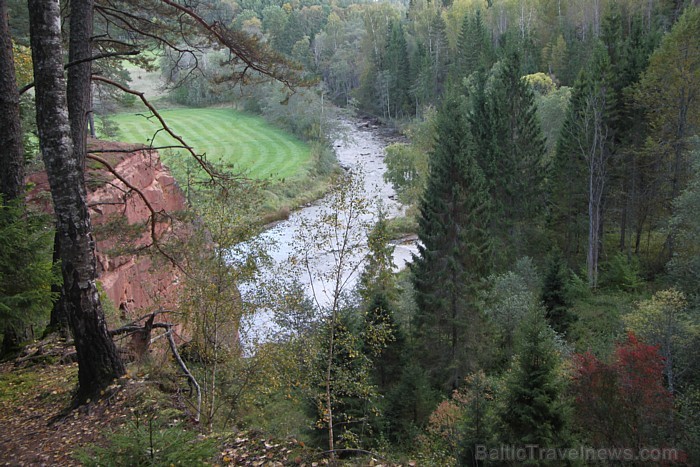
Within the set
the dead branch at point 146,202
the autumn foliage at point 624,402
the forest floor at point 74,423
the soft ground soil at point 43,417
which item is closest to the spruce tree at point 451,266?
the autumn foliage at point 624,402

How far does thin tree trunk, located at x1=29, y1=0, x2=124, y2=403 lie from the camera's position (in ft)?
17.3

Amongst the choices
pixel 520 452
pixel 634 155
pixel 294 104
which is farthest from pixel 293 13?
pixel 520 452

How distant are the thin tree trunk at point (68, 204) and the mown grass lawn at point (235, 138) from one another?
33661mm

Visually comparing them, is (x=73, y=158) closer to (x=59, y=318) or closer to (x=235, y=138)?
(x=59, y=318)

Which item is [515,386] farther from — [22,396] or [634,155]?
[634,155]

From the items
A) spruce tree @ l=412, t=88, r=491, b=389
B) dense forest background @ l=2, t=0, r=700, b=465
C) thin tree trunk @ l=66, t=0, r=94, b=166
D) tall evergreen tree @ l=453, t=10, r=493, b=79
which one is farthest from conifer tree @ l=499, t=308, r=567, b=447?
tall evergreen tree @ l=453, t=10, r=493, b=79

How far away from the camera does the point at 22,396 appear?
21.8 feet

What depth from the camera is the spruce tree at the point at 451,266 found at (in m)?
19.8

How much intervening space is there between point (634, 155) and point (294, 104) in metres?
30.5

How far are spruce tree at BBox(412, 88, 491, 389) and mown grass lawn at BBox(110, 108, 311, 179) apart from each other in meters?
20.5

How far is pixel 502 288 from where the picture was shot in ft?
71.6

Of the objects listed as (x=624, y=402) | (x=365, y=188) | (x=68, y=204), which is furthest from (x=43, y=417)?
(x=365, y=188)

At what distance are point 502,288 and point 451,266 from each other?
3.40m

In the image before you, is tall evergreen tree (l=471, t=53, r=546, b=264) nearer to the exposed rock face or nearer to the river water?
the river water
